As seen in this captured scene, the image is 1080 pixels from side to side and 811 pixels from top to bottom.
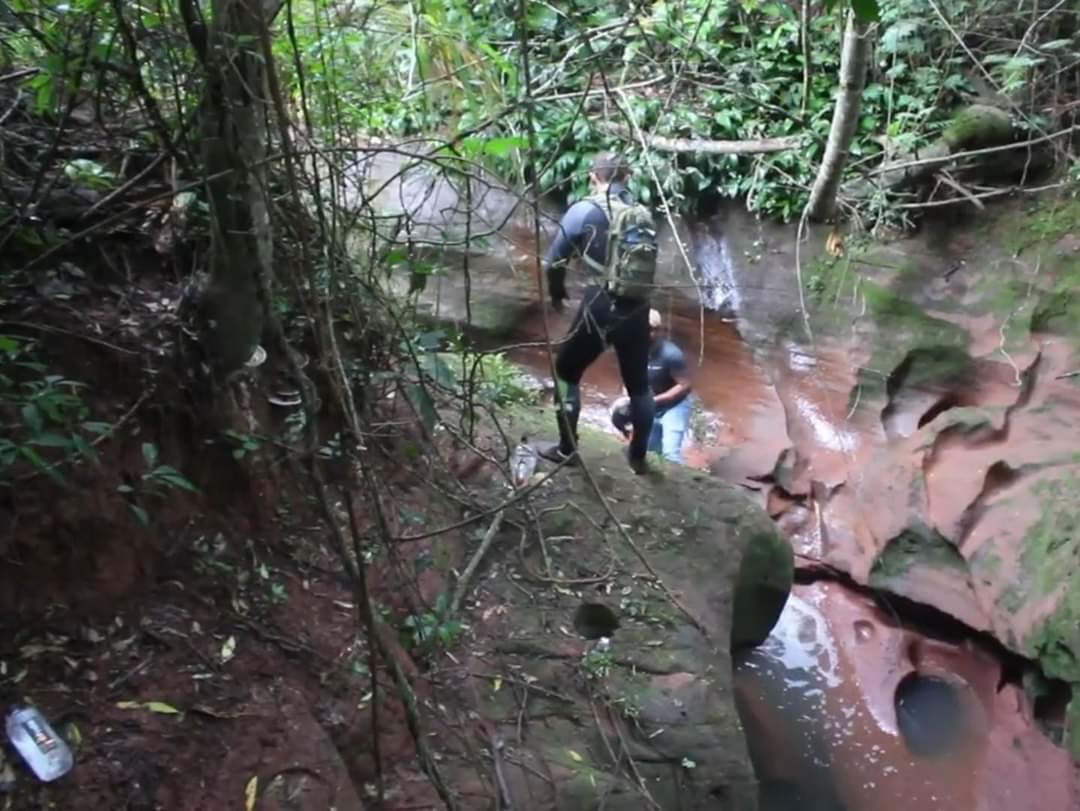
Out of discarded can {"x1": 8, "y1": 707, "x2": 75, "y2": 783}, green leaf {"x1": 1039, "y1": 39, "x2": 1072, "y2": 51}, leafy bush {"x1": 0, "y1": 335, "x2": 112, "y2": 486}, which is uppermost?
green leaf {"x1": 1039, "y1": 39, "x2": 1072, "y2": 51}

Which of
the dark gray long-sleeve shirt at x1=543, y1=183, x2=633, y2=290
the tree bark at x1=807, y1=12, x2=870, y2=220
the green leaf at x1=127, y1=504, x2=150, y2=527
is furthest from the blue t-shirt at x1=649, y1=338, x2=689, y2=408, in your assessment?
the green leaf at x1=127, y1=504, x2=150, y2=527

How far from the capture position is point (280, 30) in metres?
2.79

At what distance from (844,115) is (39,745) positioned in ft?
13.8

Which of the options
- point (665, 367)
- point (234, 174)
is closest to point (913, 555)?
point (665, 367)

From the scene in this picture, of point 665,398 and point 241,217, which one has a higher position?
point 241,217

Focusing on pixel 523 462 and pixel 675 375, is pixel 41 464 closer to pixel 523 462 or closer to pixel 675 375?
pixel 523 462

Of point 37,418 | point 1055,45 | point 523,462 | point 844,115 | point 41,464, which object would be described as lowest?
point 523,462

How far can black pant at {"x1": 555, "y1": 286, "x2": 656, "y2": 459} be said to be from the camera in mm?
4250

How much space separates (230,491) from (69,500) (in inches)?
23.1

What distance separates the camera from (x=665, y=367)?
6.06 meters

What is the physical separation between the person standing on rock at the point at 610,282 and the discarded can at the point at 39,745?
7.18 ft

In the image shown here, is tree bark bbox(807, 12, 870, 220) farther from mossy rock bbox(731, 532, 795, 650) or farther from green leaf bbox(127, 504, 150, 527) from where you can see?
green leaf bbox(127, 504, 150, 527)

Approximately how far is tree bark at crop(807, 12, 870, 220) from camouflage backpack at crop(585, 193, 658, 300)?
1163mm

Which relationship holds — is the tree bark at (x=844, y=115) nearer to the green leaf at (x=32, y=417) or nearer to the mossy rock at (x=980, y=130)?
the mossy rock at (x=980, y=130)
